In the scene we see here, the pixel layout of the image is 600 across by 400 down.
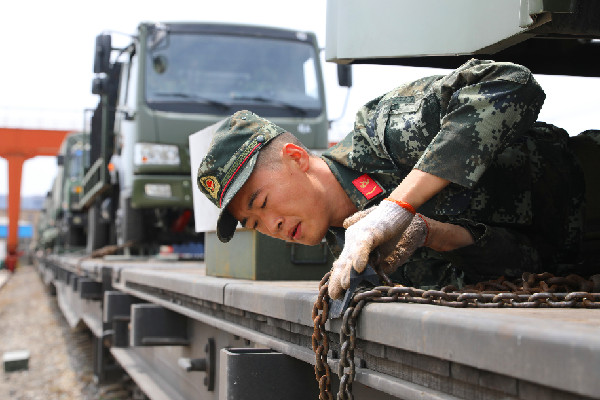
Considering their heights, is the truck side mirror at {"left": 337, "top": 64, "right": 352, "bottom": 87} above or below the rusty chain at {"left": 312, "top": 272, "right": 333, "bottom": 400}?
above

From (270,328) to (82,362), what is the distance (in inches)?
207

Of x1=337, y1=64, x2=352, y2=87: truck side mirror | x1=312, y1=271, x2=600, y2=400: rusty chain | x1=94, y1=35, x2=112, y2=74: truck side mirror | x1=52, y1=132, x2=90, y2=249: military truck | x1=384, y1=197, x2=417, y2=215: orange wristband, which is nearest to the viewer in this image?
x1=312, y1=271, x2=600, y2=400: rusty chain

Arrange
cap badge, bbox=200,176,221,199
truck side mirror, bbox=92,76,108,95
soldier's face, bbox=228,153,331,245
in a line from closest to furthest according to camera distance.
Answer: soldier's face, bbox=228,153,331,245 → cap badge, bbox=200,176,221,199 → truck side mirror, bbox=92,76,108,95

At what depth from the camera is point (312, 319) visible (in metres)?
1.58

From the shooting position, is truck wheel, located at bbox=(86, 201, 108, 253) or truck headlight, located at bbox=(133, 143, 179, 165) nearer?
truck headlight, located at bbox=(133, 143, 179, 165)

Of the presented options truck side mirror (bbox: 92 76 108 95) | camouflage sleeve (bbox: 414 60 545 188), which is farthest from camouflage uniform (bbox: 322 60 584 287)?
truck side mirror (bbox: 92 76 108 95)

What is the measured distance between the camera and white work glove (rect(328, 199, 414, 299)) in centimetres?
146

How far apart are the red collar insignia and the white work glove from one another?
36cm

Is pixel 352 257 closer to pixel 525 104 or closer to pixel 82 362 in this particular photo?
pixel 525 104

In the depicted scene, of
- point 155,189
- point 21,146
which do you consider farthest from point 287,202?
point 21,146

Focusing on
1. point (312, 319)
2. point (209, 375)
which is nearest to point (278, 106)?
point (209, 375)

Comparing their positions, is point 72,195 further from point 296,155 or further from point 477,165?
point 477,165

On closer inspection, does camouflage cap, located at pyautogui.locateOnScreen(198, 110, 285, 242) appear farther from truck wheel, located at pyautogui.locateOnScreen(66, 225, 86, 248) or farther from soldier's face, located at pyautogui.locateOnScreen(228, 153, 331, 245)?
truck wheel, located at pyautogui.locateOnScreen(66, 225, 86, 248)

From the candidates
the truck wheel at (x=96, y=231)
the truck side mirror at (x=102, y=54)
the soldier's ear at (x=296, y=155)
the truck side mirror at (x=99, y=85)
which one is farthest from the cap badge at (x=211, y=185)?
the truck wheel at (x=96, y=231)
